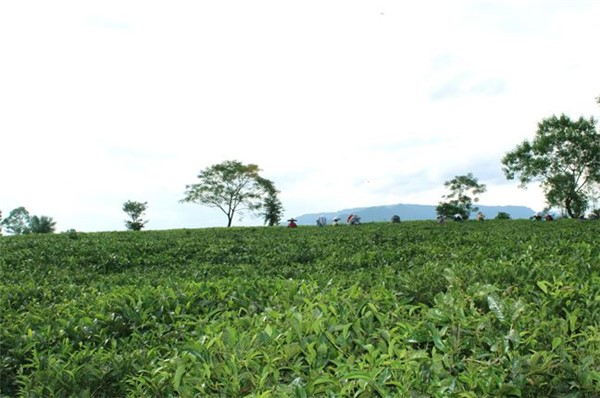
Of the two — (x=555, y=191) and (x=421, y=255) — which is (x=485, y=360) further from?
(x=555, y=191)

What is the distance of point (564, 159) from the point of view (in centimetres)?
4606

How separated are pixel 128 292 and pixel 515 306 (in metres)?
4.26

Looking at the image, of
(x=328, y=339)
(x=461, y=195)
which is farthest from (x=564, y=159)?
(x=328, y=339)

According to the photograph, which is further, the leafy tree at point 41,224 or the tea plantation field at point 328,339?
the leafy tree at point 41,224

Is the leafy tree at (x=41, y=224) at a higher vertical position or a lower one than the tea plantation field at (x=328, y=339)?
higher

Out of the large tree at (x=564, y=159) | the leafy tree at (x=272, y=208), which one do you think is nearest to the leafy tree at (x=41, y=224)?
the leafy tree at (x=272, y=208)

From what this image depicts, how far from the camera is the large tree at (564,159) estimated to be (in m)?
45.2

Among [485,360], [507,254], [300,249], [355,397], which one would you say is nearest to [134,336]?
[355,397]

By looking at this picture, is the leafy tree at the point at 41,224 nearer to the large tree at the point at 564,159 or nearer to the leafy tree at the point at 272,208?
the leafy tree at the point at 272,208

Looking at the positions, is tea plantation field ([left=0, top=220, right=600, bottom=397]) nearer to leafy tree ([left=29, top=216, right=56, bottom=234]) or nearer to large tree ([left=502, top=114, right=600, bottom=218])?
large tree ([left=502, top=114, right=600, bottom=218])

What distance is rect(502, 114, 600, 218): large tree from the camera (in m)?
45.2

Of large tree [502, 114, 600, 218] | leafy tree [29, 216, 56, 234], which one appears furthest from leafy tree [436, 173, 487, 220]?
leafy tree [29, 216, 56, 234]

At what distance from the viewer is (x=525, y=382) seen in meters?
2.93

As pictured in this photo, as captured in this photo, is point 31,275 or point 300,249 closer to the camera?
point 31,275
